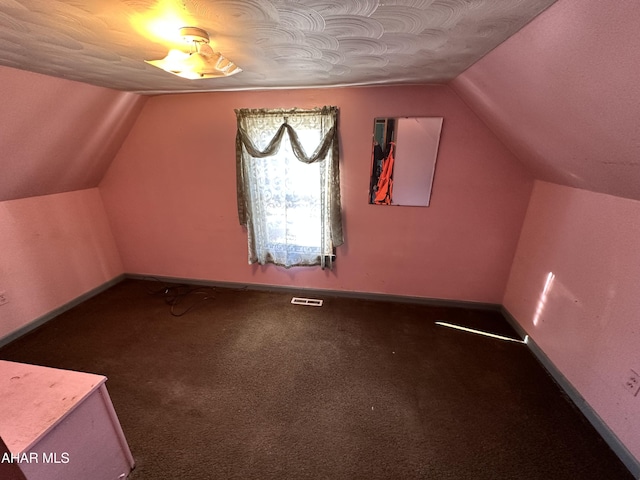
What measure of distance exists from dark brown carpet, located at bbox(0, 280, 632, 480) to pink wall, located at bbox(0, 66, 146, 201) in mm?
1342

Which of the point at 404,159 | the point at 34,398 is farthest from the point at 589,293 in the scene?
the point at 34,398

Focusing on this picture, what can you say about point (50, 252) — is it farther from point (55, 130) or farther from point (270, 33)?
point (270, 33)

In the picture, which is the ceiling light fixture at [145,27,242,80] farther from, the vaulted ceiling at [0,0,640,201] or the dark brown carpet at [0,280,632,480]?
the dark brown carpet at [0,280,632,480]

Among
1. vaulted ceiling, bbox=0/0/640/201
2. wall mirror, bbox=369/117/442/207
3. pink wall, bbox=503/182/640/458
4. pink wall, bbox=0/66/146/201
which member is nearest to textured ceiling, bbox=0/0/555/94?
vaulted ceiling, bbox=0/0/640/201

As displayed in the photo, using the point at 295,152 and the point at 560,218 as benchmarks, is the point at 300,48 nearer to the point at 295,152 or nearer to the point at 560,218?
the point at 295,152

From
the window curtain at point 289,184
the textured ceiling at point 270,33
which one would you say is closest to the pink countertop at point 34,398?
the textured ceiling at point 270,33

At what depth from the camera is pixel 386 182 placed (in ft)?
7.85

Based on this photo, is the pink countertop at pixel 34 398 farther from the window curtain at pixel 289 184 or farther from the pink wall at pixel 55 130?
the window curtain at pixel 289 184

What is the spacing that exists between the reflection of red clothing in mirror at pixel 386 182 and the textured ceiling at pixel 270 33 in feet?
2.34

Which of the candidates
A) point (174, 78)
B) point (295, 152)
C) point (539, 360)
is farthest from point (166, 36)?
point (539, 360)

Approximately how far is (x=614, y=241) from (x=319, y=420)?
2.03m

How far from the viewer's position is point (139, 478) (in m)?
1.26

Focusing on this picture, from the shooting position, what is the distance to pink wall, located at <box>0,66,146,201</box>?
1.66 metres

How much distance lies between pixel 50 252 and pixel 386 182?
3.30 meters
